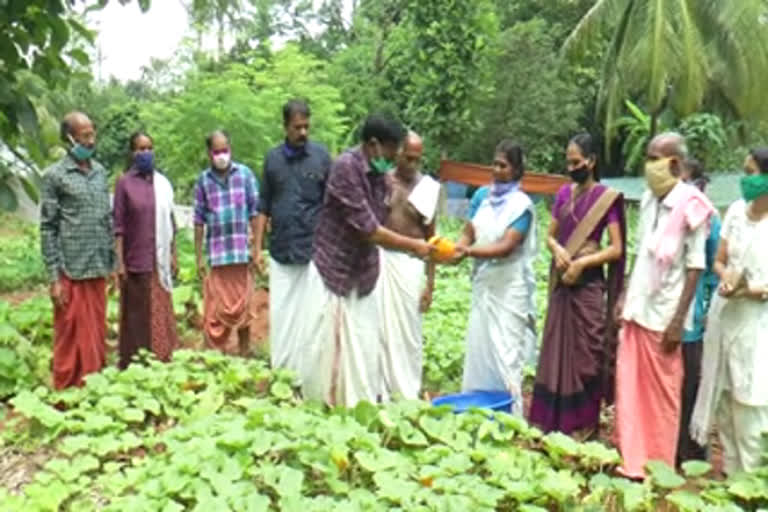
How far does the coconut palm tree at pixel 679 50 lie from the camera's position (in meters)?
15.3

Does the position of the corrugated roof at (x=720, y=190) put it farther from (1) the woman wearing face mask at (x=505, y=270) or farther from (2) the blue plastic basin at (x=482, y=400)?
(2) the blue plastic basin at (x=482, y=400)

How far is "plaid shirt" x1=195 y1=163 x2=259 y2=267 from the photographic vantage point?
20.0 feet

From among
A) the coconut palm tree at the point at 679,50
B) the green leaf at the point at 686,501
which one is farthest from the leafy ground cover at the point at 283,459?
the coconut palm tree at the point at 679,50

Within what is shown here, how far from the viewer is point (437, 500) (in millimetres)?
3258

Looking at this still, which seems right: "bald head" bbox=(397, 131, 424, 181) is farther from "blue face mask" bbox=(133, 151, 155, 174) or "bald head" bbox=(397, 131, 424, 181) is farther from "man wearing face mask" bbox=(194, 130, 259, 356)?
"blue face mask" bbox=(133, 151, 155, 174)

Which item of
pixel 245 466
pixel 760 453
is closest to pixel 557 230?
pixel 760 453

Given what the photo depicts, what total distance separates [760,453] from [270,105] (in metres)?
8.17

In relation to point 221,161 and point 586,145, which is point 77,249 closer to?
point 221,161

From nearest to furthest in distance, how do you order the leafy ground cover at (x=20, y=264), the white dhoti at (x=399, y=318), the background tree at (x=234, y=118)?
1. the white dhoti at (x=399, y=318)
2. the leafy ground cover at (x=20, y=264)
3. the background tree at (x=234, y=118)

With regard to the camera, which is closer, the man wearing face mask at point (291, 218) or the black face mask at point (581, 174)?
the black face mask at point (581, 174)

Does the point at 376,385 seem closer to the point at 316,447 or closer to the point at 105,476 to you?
the point at 316,447

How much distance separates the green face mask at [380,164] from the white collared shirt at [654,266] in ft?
4.52

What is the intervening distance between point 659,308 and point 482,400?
4.27ft

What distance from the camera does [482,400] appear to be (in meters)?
5.01
